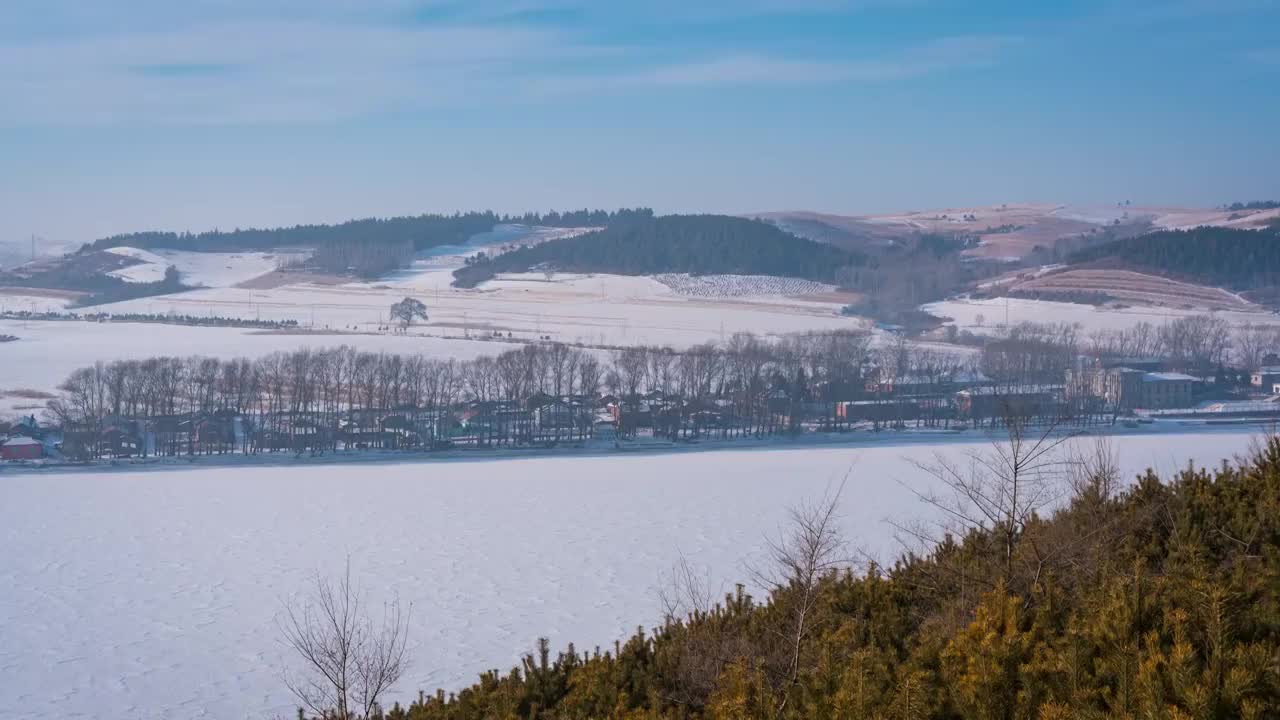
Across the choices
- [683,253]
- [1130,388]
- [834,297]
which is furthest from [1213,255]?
[683,253]

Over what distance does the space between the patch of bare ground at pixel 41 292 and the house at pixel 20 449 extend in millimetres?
43763

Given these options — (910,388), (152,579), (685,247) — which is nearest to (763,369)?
(910,388)

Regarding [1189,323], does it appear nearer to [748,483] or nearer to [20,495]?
[748,483]

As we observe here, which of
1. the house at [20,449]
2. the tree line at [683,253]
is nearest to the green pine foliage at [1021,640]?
the house at [20,449]

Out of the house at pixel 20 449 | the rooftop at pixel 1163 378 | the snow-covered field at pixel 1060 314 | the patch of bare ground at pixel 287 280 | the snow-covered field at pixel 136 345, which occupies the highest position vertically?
the patch of bare ground at pixel 287 280

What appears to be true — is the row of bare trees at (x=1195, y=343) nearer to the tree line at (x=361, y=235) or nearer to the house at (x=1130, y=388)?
the house at (x=1130, y=388)

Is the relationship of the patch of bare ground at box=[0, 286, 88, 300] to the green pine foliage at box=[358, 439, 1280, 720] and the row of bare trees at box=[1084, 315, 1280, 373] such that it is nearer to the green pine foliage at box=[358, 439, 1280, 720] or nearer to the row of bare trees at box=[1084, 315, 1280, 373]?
the row of bare trees at box=[1084, 315, 1280, 373]

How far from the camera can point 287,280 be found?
7394cm

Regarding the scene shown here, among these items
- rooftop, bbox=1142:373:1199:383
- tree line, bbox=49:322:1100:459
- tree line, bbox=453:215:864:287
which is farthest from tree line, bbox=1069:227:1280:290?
tree line, bbox=49:322:1100:459

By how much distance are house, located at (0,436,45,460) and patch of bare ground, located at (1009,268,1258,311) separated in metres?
45.0

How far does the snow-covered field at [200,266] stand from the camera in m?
73.7

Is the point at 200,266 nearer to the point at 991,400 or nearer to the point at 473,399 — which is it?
the point at 473,399

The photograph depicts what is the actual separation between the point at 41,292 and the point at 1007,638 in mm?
73126

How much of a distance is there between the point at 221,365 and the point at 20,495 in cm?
1461
